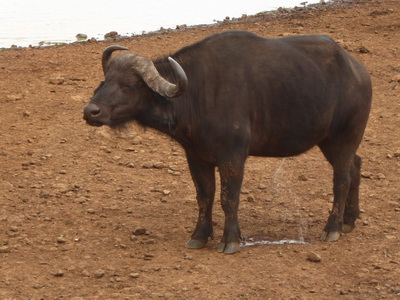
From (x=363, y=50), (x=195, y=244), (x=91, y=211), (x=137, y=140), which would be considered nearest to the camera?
(x=195, y=244)

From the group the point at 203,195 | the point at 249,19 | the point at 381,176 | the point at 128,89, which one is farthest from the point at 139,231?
the point at 249,19

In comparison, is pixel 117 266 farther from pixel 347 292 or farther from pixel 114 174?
pixel 114 174

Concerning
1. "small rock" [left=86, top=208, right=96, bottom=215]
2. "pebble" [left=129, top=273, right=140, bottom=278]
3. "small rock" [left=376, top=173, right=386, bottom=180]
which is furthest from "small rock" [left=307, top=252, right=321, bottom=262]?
"small rock" [left=376, top=173, right=386, bottom=180]

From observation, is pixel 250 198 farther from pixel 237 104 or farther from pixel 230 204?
pixel 237 104

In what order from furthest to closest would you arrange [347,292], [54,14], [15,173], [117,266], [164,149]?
[54,14]
[164,149]
[15,173]
[117,266]
[347,292]

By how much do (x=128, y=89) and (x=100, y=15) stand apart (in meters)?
18.1

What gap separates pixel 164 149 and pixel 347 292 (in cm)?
480

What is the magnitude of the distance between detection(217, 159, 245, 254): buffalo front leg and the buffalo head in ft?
2.98

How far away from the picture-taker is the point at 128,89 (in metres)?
8.62

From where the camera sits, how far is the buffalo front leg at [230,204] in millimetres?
8727

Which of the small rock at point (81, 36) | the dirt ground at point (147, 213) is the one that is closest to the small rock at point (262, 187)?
the dirt ground at point (147, 213)

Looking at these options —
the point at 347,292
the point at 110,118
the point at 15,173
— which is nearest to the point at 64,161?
the point at 15,173

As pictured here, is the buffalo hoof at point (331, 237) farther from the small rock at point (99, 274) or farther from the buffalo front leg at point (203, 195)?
the small rock at point (99, 274)

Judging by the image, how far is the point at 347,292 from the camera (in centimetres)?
789
